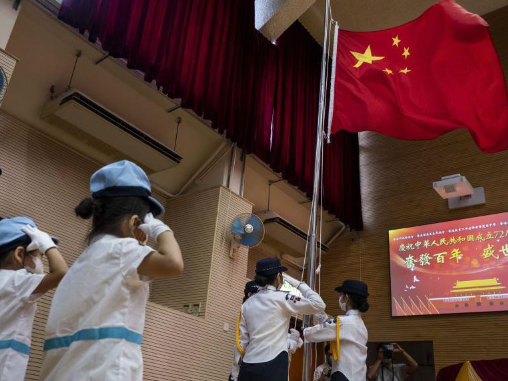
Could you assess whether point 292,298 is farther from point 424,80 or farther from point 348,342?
point 424,80

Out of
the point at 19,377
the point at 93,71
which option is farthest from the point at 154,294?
the point at 19,377

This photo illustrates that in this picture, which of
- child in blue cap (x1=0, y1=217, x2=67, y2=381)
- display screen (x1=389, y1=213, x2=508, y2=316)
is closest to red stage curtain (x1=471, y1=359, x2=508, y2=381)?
display screen (x1=389, y1=213, x2=508, y2=316)

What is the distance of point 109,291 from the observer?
4.45 feet

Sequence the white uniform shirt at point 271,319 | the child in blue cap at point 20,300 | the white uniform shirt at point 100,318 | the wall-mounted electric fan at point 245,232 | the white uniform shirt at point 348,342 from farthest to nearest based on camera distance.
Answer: the wall-mounted electric fan at point 245,232 < the white uniform shirt at point 348,342 < the white uniform shirt at point 271,319 < the child in blue cap at point 20,300 < the white uniform shirt at point 100,318

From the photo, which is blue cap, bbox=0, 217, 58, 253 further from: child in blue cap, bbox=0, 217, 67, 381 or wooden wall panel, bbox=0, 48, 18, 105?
wooden wall panel, bbox=0, 48, 18, 105

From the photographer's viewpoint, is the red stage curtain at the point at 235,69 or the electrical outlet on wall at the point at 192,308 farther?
the electrical outlet on wall at the point at 192,308

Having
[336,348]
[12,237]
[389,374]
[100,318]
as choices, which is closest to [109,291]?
[100,318]

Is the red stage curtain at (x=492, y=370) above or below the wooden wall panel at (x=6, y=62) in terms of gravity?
below

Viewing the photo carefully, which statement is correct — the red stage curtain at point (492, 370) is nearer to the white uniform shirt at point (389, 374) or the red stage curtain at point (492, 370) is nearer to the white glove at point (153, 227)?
the white uniform shirt at point (389, 374)

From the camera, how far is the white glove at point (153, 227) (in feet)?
4.65

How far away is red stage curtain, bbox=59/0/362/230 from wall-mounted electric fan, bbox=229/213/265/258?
0.87 m

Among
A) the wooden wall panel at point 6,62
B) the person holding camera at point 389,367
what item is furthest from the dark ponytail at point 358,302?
the wooden wall panel at point 6,62

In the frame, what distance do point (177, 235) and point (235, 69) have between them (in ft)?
6.82

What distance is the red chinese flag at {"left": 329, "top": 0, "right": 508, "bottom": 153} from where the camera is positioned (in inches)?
166
